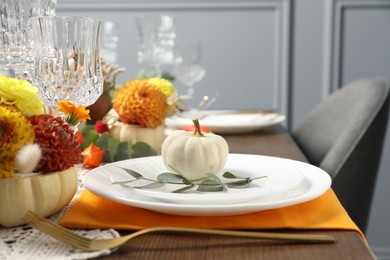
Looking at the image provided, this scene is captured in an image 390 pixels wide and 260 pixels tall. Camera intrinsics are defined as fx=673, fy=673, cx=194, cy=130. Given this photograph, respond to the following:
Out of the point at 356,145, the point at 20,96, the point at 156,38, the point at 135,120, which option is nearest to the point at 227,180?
the point at 20,96

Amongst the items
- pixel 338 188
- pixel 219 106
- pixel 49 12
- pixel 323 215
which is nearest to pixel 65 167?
pixel 323 215

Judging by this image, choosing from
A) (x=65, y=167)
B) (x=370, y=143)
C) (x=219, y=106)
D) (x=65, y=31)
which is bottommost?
(x=219, y=106)

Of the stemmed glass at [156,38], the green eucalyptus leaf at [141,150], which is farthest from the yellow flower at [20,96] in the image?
the stemmed glass at [156,38]

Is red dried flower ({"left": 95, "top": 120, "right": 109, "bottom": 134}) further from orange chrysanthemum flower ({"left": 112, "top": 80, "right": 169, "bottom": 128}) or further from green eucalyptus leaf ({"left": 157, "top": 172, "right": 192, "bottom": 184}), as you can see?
green eucalyptus leaf ({"left": 157, "top": 172, "right": 192, "bottom": 184})

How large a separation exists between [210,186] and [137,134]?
43 centimetres

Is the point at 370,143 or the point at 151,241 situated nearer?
the point at 151,241

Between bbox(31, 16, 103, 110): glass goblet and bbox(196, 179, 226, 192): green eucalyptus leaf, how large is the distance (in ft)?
0.84

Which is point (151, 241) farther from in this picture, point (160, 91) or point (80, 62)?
point (160, 91)

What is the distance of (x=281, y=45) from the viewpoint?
3.12 meters

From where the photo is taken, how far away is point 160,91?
1225mm

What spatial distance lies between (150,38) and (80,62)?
128cm

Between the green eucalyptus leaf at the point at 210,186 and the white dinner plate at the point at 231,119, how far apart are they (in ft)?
2.34

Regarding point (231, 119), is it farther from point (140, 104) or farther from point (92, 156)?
point (92, 156)

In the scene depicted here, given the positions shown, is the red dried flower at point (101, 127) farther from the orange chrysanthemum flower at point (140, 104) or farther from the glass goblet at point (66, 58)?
the glass goblet at point (66, 58)
